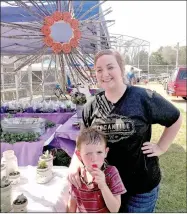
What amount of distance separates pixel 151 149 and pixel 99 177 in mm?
275

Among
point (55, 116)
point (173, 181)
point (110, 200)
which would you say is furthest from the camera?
point (55, 116)

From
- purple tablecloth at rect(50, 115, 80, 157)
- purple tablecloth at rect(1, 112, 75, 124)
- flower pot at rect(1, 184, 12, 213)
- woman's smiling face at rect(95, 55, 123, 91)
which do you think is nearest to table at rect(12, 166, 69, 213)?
flower pot at rect(1, 184, 12, 213)

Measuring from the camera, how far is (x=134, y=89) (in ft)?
2.85

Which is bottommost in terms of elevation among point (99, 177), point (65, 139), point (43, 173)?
point (65, 139)

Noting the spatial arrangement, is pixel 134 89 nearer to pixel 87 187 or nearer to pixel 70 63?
pixel 70 63

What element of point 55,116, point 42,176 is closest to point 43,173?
point 42,176

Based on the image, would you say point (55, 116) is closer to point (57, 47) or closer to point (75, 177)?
point (75, 177)

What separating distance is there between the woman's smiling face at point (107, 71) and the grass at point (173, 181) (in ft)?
2.29

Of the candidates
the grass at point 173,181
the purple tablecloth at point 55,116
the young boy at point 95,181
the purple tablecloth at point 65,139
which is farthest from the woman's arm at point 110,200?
the purple tablecloth at point 55,116

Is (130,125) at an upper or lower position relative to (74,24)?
lower

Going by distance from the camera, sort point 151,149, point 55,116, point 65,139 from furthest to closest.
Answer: point 55,116 → point 65,139 → point 151,149

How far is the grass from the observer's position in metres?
1.85

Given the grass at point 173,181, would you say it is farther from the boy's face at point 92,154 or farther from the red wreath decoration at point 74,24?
the red wreath decoration at point 74,24

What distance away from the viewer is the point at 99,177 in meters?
0.71
